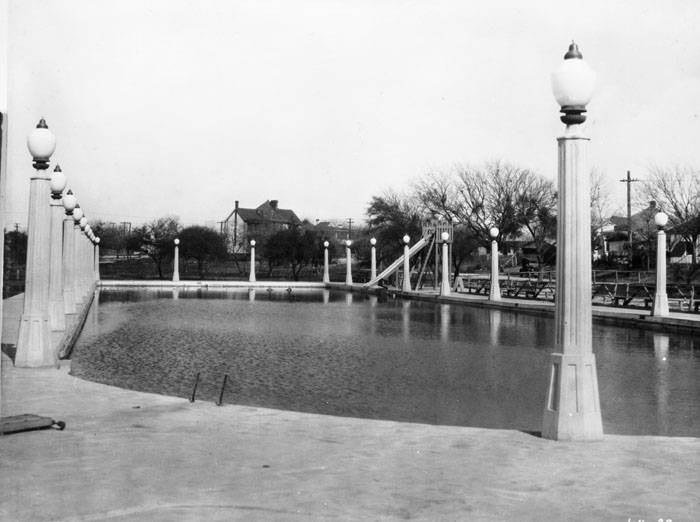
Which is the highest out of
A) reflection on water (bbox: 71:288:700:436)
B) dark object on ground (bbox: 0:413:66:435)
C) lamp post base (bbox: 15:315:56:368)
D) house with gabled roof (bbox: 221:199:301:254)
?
house with gabled roof (bbox: 221:199:301:254)

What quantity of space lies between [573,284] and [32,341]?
317 inches

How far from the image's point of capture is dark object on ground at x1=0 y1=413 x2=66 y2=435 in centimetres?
669

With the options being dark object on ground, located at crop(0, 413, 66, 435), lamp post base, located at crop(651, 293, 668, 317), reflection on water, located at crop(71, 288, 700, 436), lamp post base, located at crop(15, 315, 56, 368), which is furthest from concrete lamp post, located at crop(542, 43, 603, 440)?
lamp post base, located at crop(651, 293, 668, 317)

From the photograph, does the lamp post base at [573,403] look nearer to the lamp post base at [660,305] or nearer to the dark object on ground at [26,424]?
the dark object on ground at [26,424]

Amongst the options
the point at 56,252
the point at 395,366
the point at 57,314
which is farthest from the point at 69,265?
the point at 395,366

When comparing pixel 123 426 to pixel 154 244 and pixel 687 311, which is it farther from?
pixel 154 244

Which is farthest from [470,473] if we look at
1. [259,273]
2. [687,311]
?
[259,273]

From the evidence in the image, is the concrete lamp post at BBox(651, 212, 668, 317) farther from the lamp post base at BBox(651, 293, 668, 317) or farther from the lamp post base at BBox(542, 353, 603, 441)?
the lamp post base at BBox(542, 353, 603, 441)

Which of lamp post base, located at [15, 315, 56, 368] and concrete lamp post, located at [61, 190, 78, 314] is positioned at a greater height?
concrete lamp post, located at [61, 190, 78, 314]

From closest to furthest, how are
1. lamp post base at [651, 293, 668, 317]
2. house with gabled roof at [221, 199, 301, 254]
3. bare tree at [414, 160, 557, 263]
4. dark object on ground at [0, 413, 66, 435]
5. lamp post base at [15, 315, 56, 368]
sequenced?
dark object on ground at [0, 413, 66, 435] < lamp post base at [15, 315, 56, 368] < lamp post base at [651, 293, 668, 317] < bare tree at [414, 160, 557, 263] < house with gabled roof at [221, 199, 301, 254]

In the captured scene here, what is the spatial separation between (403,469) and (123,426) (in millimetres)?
2856

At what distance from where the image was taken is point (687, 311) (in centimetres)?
2511

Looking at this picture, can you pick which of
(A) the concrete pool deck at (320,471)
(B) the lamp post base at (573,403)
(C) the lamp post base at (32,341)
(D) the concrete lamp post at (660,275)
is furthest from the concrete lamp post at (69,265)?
(B) the lamp post base at (573,403)

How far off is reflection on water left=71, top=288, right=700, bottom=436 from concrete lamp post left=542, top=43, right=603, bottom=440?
1352mm
